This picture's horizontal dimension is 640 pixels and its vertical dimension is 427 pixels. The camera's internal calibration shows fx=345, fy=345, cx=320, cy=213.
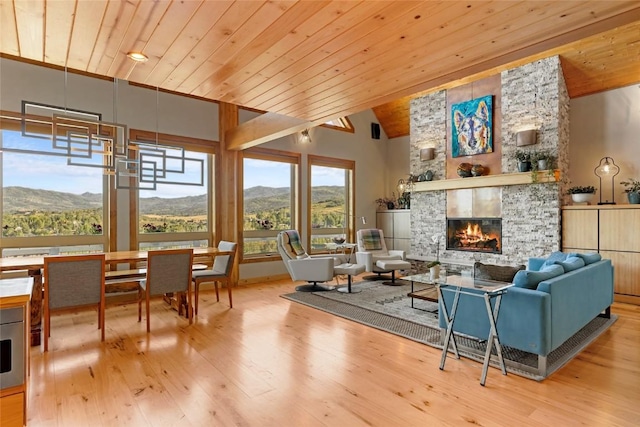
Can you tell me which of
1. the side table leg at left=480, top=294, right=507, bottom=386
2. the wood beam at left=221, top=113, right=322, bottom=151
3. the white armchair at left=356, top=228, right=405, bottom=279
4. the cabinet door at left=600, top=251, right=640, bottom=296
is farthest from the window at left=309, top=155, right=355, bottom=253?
the side table leg at left=480, top=294, right=507, bottom=386

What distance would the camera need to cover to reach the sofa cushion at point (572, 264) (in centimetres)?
333

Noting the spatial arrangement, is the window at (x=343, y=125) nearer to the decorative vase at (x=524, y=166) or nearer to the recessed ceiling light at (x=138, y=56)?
the decorative vase at (x=524, y=166)

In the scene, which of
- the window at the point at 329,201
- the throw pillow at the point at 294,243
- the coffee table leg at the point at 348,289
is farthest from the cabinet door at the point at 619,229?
the throw pillow at the point at 294,243

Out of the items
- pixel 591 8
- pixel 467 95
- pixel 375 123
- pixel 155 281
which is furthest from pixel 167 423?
pixel 375 123

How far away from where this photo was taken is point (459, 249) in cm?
692

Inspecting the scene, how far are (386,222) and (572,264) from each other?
5272mm

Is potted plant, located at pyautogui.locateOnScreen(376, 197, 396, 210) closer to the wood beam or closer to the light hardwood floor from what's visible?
the wood beam

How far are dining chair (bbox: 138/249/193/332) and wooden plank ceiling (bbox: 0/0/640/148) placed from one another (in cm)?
182

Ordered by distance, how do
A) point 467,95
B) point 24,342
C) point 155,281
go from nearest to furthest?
point 24,342 < point 155,281 < point 467,95

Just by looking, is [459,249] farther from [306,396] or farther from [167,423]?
[167,423]

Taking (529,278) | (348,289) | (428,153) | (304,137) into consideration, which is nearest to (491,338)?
(529,278)

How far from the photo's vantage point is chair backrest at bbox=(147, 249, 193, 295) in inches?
151

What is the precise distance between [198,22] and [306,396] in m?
2.64

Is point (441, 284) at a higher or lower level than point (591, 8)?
lower
